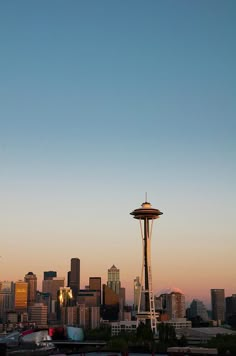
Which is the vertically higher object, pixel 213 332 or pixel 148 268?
pixel 148 268

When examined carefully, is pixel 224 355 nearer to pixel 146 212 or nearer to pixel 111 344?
pixel 111 344

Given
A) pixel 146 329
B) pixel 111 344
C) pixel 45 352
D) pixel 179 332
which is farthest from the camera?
pixel 179 332

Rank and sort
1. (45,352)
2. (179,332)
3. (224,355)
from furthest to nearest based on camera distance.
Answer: (179,332) → (224,355) → (45,352)

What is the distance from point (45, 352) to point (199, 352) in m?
19.1

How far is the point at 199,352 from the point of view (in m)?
65.7

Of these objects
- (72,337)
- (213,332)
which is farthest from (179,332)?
(72,337)

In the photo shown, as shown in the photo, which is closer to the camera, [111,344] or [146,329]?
[111,344]

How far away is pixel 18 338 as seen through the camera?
3231 inches

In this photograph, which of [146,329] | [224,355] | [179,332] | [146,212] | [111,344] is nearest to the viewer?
[224,355]

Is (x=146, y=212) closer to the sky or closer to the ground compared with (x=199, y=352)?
closer to the sky

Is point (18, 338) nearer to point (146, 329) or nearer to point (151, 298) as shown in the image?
point (146, 329)

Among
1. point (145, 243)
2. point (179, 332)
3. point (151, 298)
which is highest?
point (145, 243)

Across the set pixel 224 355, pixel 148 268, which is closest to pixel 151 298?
pixel 148 268

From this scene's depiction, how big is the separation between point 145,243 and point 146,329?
177 feet
